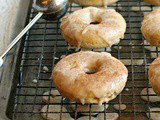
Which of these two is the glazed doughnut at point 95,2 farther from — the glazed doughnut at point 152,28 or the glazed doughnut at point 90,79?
the glazed doughnut at point 90,79

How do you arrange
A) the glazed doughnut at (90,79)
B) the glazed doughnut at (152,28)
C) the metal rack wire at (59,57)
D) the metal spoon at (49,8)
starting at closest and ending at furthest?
1. the glazed doughnut at (90,79)
2. the metal rack wire at (59,57)
3. the glazed doughnut at (152,28)
4. the metal spoon at (49,8)

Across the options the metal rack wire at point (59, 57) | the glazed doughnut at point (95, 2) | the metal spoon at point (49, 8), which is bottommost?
the metal rack wire at point (59, 57)

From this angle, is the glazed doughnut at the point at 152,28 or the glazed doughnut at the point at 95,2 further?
the glazed doughnut at the point at 95,2

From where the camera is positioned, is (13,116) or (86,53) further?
(86,53)

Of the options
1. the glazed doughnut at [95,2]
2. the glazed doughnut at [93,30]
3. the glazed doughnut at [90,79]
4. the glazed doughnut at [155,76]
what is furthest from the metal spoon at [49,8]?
the glazed doughnut at [155,76]

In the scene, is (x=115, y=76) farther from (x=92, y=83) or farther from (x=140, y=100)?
(x=140, y=100)

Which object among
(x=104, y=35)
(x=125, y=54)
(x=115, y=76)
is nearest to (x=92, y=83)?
(x=115, y=76)

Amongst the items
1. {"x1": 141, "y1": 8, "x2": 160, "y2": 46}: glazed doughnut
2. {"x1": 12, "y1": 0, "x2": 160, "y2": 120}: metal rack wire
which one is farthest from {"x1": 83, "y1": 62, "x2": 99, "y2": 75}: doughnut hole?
{"x1": 141, "y1": 8, "x2": 160, "y2": 46}: glazed doughnut
